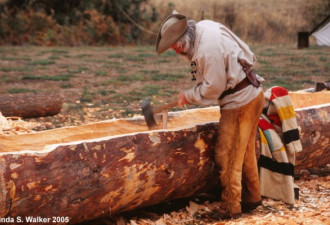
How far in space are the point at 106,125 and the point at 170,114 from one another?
707mm

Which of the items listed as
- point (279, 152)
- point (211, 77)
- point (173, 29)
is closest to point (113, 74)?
point (279, 152)

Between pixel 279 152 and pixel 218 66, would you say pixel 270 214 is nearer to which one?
pixel 279 152

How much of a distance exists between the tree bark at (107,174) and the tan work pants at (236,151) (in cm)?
15

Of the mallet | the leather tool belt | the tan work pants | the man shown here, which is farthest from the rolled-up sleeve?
the mallet

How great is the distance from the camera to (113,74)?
1101 centimetres

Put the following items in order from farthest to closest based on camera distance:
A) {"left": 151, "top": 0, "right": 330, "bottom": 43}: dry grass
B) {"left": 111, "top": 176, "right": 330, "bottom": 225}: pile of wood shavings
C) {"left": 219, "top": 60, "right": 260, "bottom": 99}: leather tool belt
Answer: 1. {"left": 151, "top": 0, "right": 330, "bottom": 43}: dry grass
2. {"left": 219, "top": 60, "right": 260, "bottom": 99}: leather tool belt
3. {"left": 111, "top": 176, "right": 330, "bottom": 225}: pile of wood shavings

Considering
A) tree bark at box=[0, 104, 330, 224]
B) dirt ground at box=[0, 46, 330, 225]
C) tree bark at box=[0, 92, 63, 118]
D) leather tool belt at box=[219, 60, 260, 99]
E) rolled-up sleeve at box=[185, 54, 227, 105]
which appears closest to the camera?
tree bark at box=[0, 104, 330, 224]

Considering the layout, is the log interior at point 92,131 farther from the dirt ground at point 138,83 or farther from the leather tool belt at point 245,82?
the dirt ground at point 138,83

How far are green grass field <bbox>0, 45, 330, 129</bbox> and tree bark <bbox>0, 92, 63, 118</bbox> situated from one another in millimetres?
243

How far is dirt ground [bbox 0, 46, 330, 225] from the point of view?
4.08 m

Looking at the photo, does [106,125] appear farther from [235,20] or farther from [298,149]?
[235,20]

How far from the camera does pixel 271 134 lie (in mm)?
4367

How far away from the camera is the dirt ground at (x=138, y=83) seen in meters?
4.08

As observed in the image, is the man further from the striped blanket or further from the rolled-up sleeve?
the striped blanket
